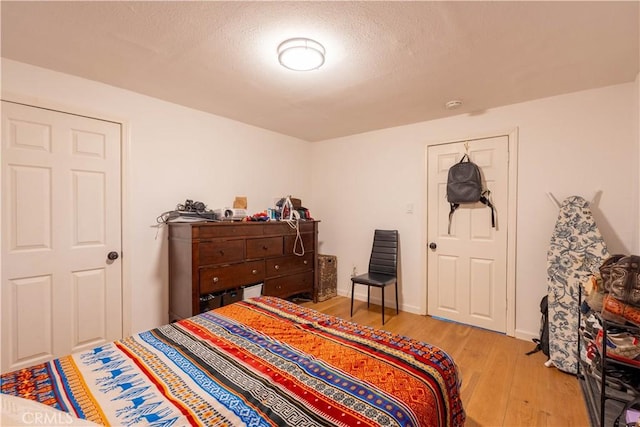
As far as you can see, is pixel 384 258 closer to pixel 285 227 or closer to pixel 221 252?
pixel 285 227

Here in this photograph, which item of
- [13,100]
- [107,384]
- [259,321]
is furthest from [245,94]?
[107,384]

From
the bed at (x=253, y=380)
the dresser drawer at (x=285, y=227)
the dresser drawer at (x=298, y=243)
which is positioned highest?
the dresser drawer at (x=285, y=227)

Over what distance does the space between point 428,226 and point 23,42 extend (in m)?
3.81

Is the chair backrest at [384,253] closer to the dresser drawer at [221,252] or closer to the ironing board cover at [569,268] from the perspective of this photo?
the ironing board cover at [569,268]

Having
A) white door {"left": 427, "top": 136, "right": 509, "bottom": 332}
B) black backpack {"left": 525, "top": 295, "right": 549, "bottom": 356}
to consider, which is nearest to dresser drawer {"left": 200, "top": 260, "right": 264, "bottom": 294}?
white door {"left": 427, "top": 136, "right": 509, "bottom": 332}

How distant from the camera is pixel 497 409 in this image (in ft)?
6.14

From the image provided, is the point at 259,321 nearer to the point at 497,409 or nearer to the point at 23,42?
the point at 497,409

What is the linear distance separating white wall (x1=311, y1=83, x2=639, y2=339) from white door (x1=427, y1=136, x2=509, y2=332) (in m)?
0.12

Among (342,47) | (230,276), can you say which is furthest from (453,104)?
(230,276)

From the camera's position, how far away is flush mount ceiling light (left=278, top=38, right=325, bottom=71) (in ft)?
5.94

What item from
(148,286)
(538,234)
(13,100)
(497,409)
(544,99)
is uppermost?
(544,99)

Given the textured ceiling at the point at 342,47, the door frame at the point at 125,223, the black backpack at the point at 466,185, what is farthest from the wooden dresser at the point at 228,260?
the black backpack at the point at 466,185

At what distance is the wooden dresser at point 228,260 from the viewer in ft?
8.68

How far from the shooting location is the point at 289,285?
3.57 meters
